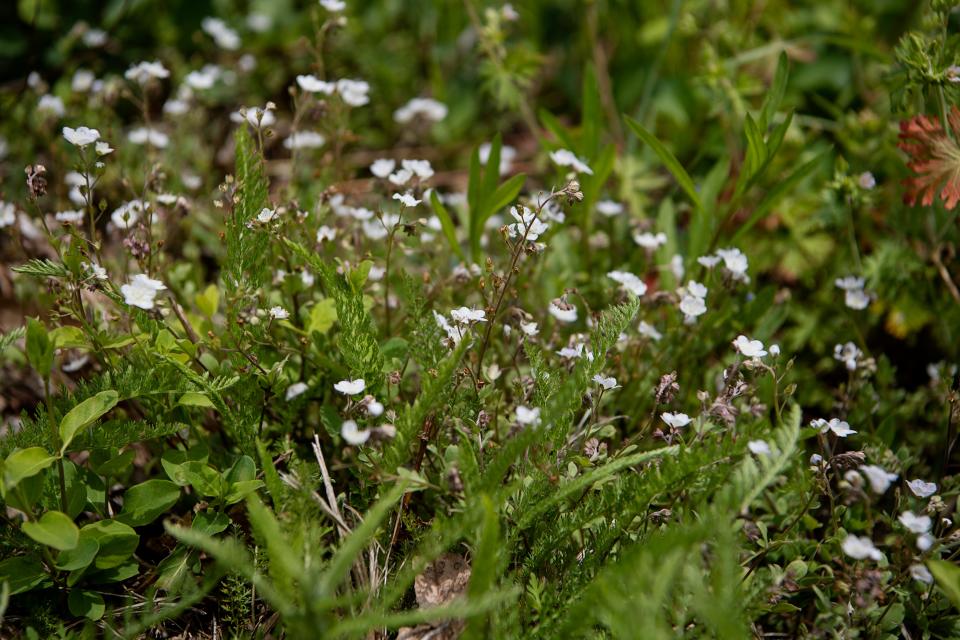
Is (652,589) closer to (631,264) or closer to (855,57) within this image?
(631,264)

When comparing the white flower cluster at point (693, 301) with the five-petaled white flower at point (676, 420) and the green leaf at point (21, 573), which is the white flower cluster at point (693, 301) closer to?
the five-petaled white flower at point (676, 420)

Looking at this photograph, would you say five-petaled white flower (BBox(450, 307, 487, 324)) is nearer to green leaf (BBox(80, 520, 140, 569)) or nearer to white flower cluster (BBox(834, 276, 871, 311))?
green leaf (BBox(80, 520, 140, 569))

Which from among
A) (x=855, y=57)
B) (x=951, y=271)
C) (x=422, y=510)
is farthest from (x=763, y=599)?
(x=855, y=57)

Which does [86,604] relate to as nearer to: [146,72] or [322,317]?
[322,317]

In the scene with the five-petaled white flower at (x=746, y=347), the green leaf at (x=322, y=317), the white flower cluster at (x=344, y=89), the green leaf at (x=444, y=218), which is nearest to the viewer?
the five-petaled white flower at (x=746, y=347)

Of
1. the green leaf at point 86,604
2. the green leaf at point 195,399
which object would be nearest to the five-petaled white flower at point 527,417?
the green leaf at point 195,399
